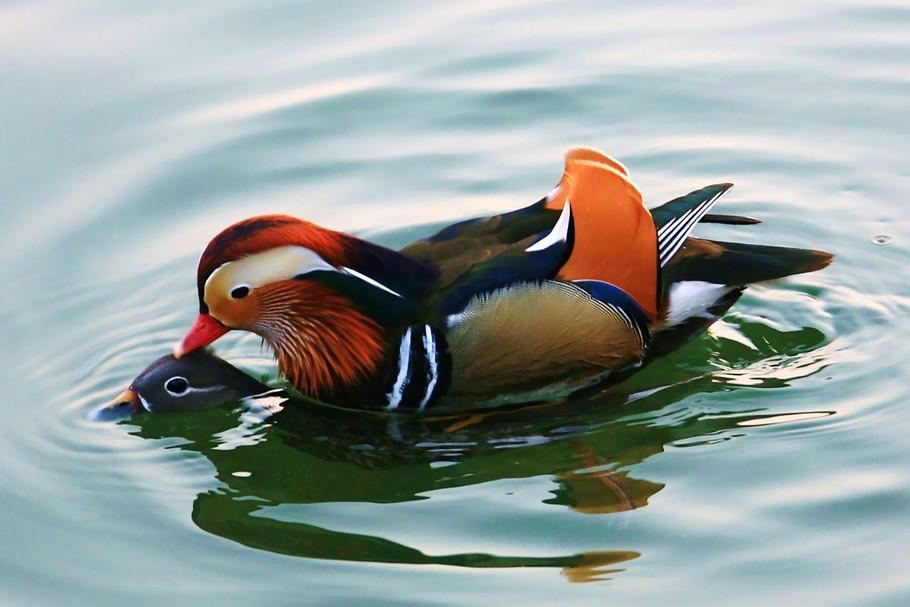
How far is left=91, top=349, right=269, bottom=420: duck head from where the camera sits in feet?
22.8

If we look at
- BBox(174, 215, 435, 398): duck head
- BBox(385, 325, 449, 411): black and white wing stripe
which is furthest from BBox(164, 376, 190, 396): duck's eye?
BBox(385, 325, 449, 411): black and white wing stripe

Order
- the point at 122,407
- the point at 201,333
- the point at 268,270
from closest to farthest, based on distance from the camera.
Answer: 1. the point at 268,270
2. the point at 201,333
3. the point at 122,407

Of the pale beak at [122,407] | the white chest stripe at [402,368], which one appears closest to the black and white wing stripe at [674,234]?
the white chest stripe at [402,368]

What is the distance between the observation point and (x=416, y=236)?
8234 mm

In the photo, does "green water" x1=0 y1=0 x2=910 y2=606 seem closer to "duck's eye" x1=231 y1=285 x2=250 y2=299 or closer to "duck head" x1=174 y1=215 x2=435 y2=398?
"duck head" x1=174 y1=215 x2=435 y2=398

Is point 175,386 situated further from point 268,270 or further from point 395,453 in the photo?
point 395,453

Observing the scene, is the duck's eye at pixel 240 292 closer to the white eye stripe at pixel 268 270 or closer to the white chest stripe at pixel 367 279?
the white eye stripe at pixel 268 270

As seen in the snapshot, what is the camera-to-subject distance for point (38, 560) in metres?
6.11

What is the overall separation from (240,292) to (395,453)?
0.95 metres

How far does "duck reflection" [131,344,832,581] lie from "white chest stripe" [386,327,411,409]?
0.44ft

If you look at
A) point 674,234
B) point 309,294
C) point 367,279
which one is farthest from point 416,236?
point 674,234

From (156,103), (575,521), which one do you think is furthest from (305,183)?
(575,521)

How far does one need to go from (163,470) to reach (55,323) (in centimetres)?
153

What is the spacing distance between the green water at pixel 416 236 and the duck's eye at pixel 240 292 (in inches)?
26.6
